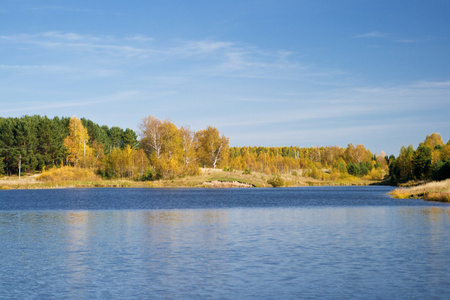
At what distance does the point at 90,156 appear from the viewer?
152 meters

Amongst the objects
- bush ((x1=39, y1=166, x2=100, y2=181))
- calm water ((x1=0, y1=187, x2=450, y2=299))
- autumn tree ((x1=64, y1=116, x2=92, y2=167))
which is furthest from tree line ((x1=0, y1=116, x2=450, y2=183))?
calm water ((x1=0, y1=187, x2=450, y2=299))

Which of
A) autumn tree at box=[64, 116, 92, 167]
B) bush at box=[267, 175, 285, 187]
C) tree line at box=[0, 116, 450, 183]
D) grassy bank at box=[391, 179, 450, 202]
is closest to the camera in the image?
grassy bank at box=[391, 179, 450, 202]

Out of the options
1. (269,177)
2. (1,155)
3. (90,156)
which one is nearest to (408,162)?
(269,177)

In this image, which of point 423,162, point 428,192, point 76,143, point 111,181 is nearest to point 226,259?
point 428,192

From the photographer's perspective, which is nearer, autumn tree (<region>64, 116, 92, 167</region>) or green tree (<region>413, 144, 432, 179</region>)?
green tree (<region>413, 144, 432, 179</region>)

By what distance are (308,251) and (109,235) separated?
47.0ft

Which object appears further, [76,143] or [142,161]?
[76,143]

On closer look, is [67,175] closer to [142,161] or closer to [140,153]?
[142,161]

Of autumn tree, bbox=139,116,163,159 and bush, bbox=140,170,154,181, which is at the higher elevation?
autumn tree, bbox=139,116,163,159

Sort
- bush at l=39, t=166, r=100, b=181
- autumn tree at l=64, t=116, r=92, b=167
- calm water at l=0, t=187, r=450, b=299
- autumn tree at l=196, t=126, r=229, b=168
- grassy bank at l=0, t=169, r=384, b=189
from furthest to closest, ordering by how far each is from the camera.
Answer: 1. autumn tree at l=196, t=126, r=229, b=168
2. autumn tree at l=64, t=116, r=92, b=167
3. bush at l=39, t=166, r=100, b=181
4. grassy bank at l=0, t=169, r=384, b=189
5. calm water at l=0, t=187, r=450, b=299

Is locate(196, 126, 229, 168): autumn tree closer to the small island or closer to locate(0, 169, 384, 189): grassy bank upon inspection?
the small island

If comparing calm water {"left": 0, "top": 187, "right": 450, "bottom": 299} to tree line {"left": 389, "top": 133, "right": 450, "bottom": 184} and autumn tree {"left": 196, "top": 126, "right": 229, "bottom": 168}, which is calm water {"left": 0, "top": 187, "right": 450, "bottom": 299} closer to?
tree line {"left": 389, "top": 133, "right": 450, "bottom": 184}

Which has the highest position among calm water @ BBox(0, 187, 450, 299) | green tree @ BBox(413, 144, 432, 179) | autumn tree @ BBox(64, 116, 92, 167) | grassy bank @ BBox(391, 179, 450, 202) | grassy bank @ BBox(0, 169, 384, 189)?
autumn tree @ BBox(64, 116, 92, 167)

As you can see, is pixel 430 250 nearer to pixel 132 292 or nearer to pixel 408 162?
pixel 132 292
